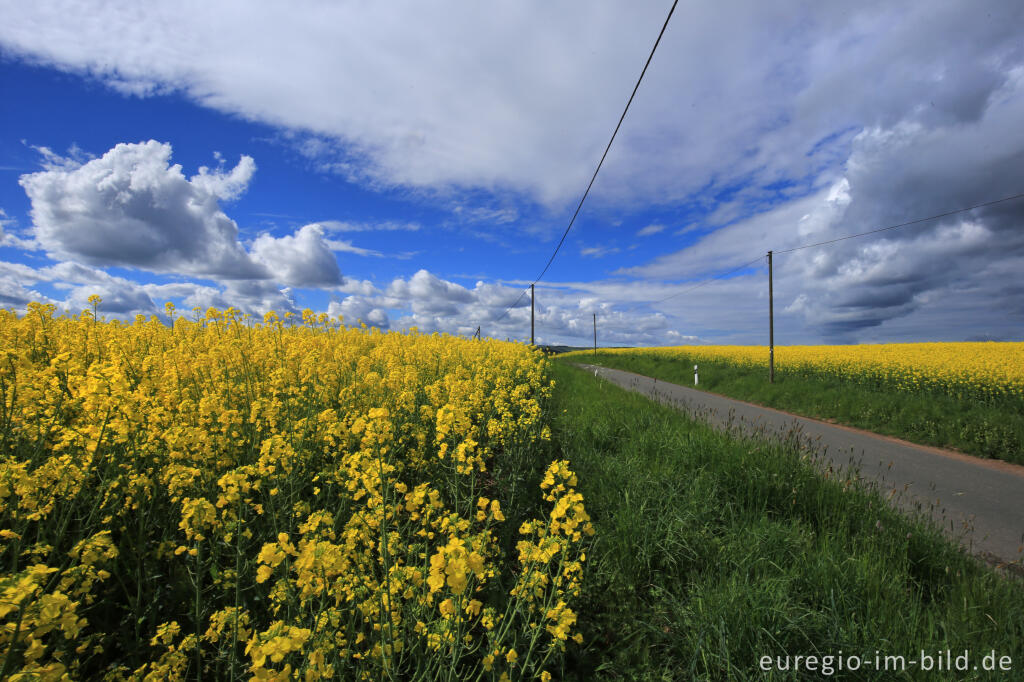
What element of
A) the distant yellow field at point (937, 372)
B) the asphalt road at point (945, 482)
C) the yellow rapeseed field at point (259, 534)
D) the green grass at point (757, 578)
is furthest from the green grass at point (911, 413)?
the yellow rapeseed field at point (259, 534)

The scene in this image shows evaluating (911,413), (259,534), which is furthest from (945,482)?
(259,534)

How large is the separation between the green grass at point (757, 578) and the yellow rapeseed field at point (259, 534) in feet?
1.40

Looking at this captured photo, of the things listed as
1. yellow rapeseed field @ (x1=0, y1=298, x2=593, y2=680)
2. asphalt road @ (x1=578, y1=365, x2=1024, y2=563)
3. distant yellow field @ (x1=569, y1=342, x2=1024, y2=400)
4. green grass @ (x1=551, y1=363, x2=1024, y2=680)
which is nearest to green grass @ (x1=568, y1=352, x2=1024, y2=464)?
asphalt road @ (x1=578, y1=365, x2=1024, y2=563)

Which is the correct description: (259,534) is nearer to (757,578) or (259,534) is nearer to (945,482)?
(757,578)

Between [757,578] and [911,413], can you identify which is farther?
[911,413]

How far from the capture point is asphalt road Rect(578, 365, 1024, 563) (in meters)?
3.90

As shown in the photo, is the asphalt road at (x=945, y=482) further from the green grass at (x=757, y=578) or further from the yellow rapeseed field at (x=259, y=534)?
the yellow rapeseed field at (x=259, y=534)

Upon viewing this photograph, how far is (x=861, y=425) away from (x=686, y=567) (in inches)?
375

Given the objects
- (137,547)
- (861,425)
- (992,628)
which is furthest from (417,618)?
(861,425)

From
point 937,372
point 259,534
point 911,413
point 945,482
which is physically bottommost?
point 945,482

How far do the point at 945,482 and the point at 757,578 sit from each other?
5.28m

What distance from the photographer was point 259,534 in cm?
269

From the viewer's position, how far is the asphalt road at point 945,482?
3.90 m

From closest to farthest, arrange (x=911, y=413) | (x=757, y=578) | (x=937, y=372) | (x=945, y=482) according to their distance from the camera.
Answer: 1. (x=757, y=578)
2. (x=945, y=482)
3. (x=911, y=413)
4. (x=937, y=372)
